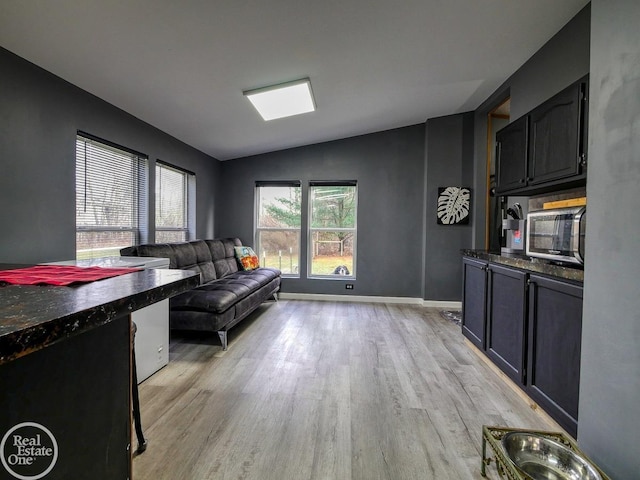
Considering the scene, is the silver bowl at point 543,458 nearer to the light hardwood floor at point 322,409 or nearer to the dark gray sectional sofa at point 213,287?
the light hardwood floor at point 322,409

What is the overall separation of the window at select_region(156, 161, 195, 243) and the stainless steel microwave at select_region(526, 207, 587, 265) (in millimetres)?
3874

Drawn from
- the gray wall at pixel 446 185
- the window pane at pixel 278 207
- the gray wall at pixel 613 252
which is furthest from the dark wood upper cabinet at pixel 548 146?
the window pane at pixel 278 207

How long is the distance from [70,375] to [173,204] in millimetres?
3692

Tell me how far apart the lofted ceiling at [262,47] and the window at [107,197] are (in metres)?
0.48

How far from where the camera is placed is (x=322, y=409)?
6.53ft

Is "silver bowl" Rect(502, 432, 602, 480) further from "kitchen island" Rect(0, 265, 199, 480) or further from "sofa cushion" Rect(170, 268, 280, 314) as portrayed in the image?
"sofa cushion" Rect(170, 268, 280, 314)

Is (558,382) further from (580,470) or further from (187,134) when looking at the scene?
(187,134)

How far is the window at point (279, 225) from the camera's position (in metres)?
5.24

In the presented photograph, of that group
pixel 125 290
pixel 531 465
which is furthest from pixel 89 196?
pixel 531 465

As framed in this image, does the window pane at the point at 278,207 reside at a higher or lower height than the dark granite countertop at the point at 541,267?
higher

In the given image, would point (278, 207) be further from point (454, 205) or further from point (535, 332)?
point (535, 332)

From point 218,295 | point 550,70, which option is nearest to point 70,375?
point 218,295

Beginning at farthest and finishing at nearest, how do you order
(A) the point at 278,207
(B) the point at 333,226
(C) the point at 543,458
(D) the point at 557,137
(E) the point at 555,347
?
(A) the point at 278,207 → (B) the point at 333,226 → (D) the point at 557,137 → (E) the point at 555,347 → (C) the point at 543,458

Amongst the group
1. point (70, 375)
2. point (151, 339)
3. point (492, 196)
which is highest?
point (492, 196)
